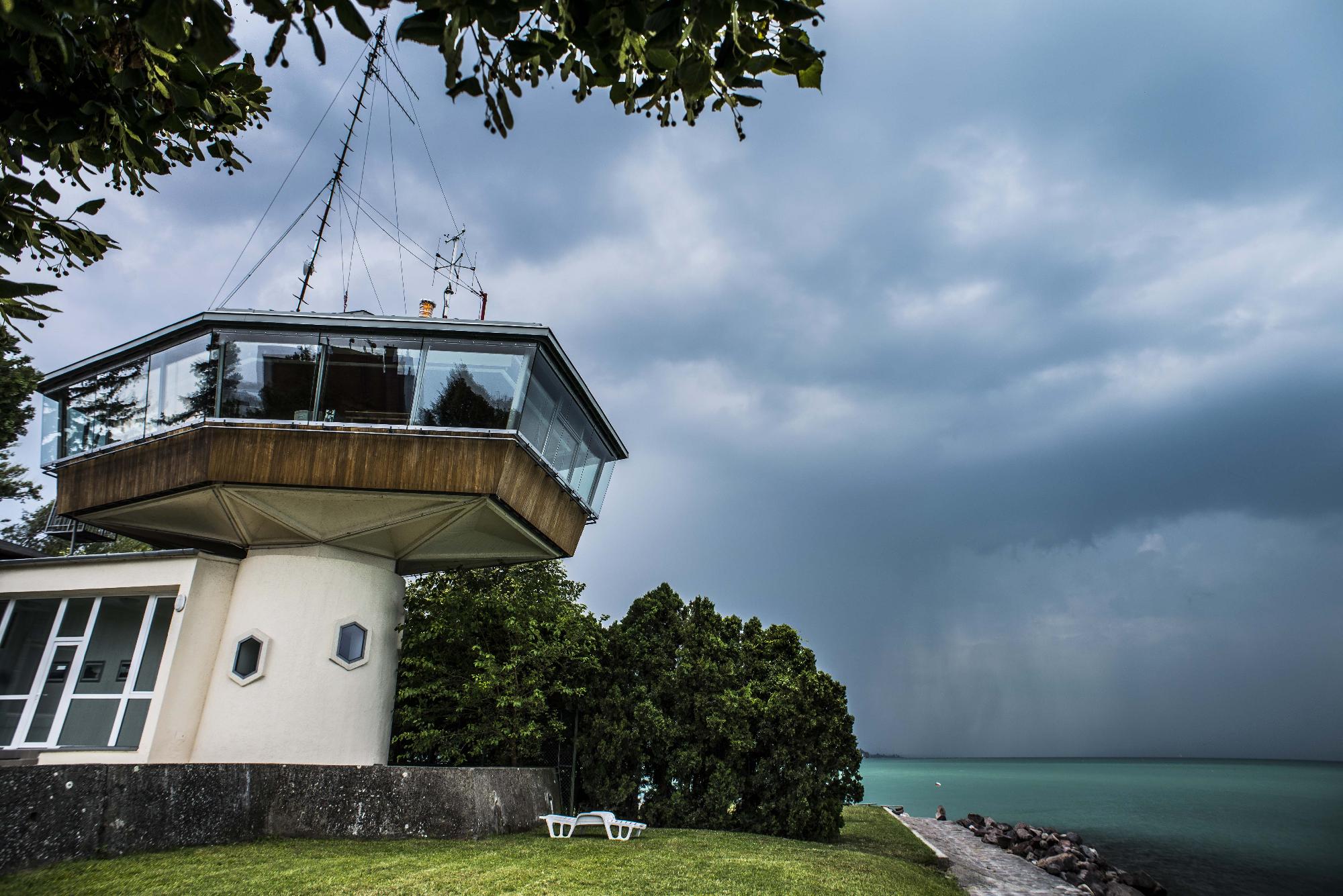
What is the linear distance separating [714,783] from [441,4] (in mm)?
17926

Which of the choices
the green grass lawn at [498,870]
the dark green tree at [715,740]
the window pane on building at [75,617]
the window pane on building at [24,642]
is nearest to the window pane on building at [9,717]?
the window pane on building at [24,642]

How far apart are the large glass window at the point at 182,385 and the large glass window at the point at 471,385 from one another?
425 cm

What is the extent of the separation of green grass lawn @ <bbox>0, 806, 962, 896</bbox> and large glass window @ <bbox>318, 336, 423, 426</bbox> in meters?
7.50

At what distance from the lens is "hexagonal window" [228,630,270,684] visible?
49.6 feet

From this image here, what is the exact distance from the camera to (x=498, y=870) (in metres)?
10.3

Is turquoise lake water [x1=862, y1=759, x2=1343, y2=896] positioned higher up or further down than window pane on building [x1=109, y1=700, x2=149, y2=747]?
further down

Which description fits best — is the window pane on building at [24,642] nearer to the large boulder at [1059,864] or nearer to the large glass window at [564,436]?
the large glass window at [564,436]

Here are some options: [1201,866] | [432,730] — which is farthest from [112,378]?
[1201,866]

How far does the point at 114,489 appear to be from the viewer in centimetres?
1555

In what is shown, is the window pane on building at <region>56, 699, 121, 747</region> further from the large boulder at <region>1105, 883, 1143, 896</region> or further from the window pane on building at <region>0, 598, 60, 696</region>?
the large boulder at <region>1105, 883, 1143, 896</region>

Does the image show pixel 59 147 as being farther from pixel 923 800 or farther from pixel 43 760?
pixel 923 800

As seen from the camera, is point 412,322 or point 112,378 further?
point 112,378

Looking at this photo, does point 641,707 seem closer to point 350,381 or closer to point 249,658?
point 249,658

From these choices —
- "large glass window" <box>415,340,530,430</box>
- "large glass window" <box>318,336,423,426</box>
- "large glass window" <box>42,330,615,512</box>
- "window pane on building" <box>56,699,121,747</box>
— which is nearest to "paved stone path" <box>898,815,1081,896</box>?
"large glass window" <box>415,340,530,430</box>
